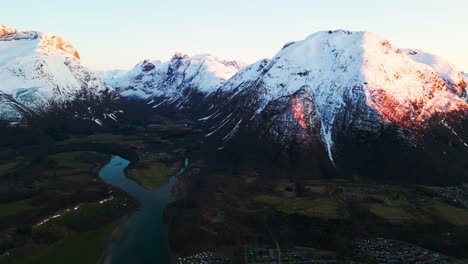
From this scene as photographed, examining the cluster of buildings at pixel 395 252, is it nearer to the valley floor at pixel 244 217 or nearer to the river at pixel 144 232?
the valley floor at pixel 244 217

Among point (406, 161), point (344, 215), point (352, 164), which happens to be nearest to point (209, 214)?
point (344, 215)

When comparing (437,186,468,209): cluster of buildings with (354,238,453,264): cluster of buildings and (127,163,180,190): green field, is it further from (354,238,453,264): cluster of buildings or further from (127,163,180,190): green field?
(127,163,180,190): green field

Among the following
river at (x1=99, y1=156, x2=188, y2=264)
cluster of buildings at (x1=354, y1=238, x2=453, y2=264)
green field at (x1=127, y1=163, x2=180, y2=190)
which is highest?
green field at (x1=127, y1=163, x2=180, y2=190)

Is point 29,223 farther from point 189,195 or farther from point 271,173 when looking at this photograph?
point 271,173

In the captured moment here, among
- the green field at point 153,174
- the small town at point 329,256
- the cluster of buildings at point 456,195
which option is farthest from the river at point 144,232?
the cluster of buildings at point 456,195

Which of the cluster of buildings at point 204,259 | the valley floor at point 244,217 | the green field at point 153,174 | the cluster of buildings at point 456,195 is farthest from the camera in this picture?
the green field at point 153,174

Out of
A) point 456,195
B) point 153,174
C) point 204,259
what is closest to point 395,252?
point 204,259

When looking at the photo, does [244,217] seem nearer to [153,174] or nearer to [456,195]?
[153,174]

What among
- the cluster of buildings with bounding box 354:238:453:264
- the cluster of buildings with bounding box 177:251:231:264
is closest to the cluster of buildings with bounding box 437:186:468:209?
the cluster of buildings with bounding box 354:238:453:264
